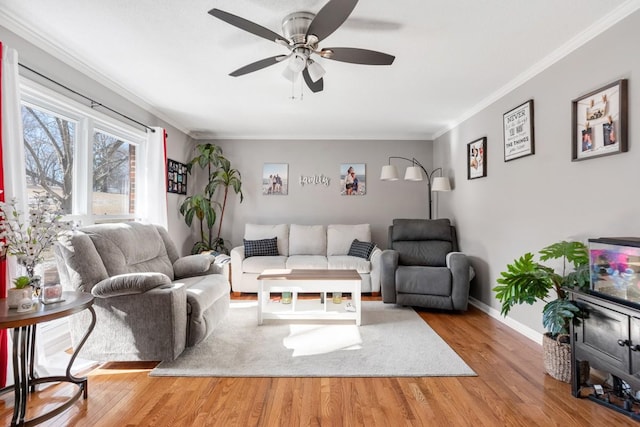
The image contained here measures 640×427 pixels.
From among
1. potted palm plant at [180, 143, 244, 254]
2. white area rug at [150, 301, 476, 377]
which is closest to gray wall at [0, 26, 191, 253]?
potted palm plant at [180, 143, 244, 254]

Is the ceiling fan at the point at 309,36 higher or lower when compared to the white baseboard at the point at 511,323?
higher

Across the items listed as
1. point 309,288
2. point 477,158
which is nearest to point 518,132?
point 477,158

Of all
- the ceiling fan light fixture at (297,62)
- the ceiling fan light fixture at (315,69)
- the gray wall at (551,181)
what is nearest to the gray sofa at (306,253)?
the gray wall at (551,181)

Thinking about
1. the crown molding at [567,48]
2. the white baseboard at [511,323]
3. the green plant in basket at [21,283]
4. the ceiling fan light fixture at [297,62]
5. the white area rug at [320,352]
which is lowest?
the white area rug at [320,352]

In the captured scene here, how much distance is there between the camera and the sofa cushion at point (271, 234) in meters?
4.95

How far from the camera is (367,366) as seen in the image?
2.40m

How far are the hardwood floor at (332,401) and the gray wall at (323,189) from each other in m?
3.14

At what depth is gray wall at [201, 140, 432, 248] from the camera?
5383 mm

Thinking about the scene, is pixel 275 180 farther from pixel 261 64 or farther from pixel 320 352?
pixel 320 352

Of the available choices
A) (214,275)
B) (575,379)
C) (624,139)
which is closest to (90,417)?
(214,275)

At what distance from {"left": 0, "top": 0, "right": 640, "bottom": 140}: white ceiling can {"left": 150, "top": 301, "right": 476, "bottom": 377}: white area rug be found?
94.5 inches

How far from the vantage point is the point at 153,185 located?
3.86 metres

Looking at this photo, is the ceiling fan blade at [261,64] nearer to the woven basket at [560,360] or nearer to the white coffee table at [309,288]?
the white coffee table at [309,288]

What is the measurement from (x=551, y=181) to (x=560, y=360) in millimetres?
1390
